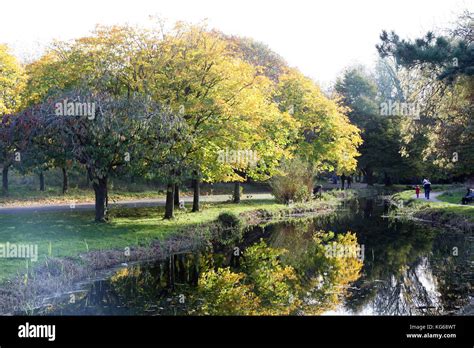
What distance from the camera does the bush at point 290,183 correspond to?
3778 centimetres

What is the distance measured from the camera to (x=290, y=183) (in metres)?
37.8

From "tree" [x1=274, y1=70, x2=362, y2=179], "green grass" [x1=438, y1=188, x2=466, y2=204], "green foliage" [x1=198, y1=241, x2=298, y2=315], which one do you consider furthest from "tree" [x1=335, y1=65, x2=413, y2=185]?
"green foliage" [x1=198, y1=241, x2=298, y2=315]

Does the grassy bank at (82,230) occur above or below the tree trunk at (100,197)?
below

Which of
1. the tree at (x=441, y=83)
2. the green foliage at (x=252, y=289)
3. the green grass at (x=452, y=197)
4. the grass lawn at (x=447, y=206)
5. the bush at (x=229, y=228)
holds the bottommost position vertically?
the green foliage at (x=252, y=289)

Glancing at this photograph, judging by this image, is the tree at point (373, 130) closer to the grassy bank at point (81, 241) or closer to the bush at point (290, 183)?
the bush at point (290, 183)

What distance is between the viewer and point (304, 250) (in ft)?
75.6

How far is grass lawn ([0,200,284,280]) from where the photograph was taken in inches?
700

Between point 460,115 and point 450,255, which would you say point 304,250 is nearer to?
point 450,255

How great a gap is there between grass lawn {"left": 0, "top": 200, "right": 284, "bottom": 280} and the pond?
1.65 m

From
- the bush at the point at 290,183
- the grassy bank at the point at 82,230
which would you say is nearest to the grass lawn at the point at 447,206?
the bush at the point at 290,183

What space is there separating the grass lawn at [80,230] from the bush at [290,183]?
921 cm

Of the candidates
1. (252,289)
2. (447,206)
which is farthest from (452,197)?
(252,289)

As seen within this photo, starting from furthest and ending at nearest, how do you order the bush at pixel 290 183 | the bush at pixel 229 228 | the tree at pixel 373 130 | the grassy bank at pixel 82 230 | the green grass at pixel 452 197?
the tree at pixel 373 130
the green grass at pixel 452 197
the bush at pixel 290 183
the bush at pixel 229 228
the grassy bank at pixel 82 230
